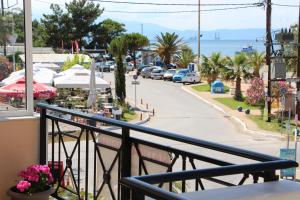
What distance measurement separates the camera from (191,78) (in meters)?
55.0

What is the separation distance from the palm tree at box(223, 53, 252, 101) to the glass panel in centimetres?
3234

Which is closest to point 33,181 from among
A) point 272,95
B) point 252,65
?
point 272,95

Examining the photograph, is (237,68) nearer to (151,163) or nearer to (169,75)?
(169,75)

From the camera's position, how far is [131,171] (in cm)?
371

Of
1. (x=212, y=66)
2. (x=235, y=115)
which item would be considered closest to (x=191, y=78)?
(x=212, y=66)

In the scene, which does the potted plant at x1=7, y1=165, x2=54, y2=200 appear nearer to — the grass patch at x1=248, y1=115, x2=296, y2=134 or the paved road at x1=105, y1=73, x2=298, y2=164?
the paved road at x1=105, y1=73, x2=298, y2=164

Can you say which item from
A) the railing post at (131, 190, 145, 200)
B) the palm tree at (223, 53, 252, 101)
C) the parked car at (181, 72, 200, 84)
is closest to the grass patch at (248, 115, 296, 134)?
the palm tree at (223, 53, 252, 101)

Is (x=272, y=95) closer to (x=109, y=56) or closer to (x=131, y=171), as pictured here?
(x=131, y=171)

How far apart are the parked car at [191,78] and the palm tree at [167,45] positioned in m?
13.5

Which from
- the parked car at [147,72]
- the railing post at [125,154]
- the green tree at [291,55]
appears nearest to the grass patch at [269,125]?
the green tree at [291,55]

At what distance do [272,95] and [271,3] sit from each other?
19.9 feet

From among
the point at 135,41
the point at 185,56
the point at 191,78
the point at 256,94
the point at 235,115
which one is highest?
the point at 135,41

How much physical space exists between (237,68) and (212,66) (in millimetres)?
8257

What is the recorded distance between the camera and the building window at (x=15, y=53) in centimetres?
489
